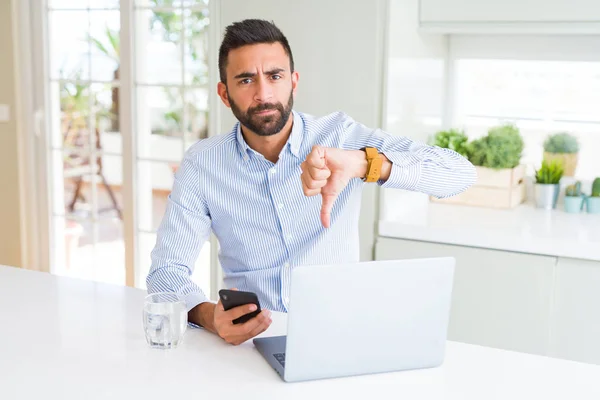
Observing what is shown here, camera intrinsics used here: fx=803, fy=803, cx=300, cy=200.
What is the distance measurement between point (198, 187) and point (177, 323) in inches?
23.8

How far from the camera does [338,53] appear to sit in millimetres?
3053

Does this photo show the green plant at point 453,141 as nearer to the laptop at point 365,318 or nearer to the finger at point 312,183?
the finger at point 312,183

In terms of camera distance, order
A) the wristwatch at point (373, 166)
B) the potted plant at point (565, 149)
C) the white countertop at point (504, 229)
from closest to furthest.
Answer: the wristwatch at point (373, 166) → the white countertop at point (504, 229) → the potted plant at point (565, 149)

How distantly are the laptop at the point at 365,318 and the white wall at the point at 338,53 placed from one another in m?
1.51

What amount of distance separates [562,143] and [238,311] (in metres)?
2.13

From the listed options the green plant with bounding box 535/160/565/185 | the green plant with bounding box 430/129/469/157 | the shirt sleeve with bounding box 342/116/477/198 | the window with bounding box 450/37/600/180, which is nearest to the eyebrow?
the shirt sleeve with bounding box 342/116/477/198

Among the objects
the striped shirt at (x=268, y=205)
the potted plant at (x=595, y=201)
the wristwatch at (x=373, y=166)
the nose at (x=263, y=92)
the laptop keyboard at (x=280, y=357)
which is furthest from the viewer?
the potted plant at (x=595, y=201)

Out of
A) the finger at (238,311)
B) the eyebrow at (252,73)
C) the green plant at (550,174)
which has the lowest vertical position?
the finger at (238,311)

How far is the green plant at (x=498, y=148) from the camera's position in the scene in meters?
3.22

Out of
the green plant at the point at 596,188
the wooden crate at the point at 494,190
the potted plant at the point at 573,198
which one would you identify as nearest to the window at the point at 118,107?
the wooden crate at the point at 494,190

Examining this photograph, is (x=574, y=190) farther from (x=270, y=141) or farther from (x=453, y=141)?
(x=270, y=141)

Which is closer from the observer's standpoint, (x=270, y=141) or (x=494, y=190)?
(x=270, y=141)

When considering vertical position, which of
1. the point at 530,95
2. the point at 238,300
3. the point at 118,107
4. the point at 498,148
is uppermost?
the point at 530,95

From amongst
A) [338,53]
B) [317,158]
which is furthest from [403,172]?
[338,53]
